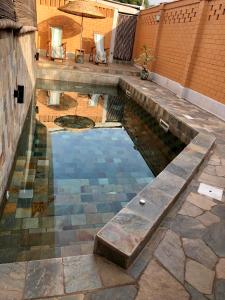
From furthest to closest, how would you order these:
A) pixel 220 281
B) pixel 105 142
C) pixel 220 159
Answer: pixel 105 142 < pixel 220 159 < pixel 220 281

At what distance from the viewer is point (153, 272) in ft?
6.95

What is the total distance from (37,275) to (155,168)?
138 inches

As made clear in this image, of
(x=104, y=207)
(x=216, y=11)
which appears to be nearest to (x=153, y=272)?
(x=104, y=207)

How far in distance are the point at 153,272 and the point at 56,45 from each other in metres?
12.2

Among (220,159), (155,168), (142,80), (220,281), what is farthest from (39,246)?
(142,80)

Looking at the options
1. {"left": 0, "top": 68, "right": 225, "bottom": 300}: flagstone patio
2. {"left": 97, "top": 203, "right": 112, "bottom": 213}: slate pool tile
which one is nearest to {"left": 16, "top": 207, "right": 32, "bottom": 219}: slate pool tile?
{"left": 97, "top": 203, "right": 112, "bottom": 213}: slate pool tile

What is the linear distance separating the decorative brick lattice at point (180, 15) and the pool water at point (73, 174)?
11.4 ft

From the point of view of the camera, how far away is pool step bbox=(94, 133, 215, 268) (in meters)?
2.13

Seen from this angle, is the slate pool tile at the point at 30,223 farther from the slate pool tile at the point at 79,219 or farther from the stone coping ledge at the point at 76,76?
the stone coping ledge at the point at 76,76

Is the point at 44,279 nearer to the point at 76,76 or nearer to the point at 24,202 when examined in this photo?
the point at 24,202

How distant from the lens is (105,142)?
6.07 m

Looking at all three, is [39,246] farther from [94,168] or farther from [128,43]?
[128,43]

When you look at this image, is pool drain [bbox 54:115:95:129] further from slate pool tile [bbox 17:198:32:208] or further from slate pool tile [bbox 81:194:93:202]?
slate pool tile [bbox 17:198:32:208]

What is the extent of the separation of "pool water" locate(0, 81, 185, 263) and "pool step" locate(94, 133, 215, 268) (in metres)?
0.80
